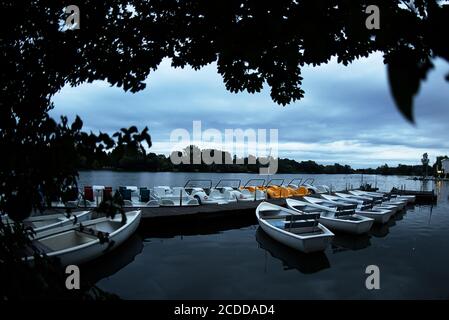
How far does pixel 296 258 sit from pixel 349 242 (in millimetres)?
4375

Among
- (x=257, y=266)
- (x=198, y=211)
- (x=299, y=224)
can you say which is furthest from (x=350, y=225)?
(x=198, y=211)

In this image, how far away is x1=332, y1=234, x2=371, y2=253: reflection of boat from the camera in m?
13.8

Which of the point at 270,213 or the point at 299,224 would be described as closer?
the point at 299,224

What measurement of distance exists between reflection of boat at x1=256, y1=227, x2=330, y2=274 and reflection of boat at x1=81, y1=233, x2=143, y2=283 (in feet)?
18.3

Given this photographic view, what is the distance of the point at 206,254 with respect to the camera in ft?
40.4

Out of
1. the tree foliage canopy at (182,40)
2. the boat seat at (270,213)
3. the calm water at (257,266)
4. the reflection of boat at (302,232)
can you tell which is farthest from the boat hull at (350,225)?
the tree foliage canopy at (182,40)

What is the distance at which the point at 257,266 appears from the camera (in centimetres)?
1095

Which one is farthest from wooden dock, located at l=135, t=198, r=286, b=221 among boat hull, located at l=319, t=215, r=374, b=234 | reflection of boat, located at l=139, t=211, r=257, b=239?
boat hull, located at l=319, t=215, r=374, b=234

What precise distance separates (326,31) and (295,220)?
447 inches

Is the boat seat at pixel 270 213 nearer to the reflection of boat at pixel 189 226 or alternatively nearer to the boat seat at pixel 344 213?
the reflection of boat at pixel 189 226

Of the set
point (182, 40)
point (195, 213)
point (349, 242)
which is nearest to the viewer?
point (182, 40)

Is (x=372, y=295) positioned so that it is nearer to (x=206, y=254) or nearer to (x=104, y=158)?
(x=206, y=254)

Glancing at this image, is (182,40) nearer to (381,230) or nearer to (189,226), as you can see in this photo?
(189,226)
